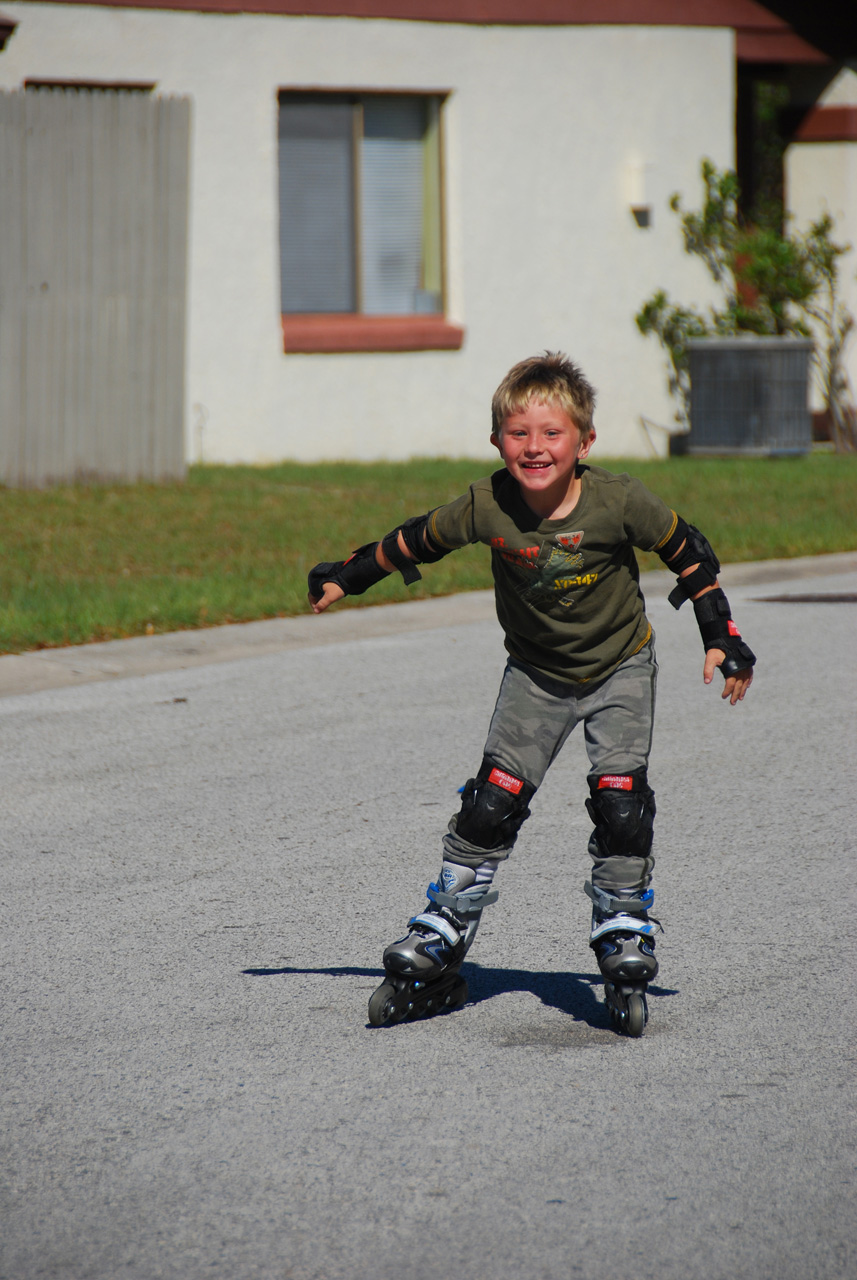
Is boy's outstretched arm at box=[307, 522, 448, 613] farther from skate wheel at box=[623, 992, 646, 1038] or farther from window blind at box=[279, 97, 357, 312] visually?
window blind at box=[279, 97, 357, 312]

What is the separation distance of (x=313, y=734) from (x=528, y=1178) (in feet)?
12.1

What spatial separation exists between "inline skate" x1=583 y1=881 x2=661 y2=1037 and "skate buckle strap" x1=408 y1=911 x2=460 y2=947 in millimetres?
312

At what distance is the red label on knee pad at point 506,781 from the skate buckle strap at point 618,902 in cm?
28

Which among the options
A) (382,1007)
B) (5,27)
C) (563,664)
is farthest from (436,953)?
(5,27)

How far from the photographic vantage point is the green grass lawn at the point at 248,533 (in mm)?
8867

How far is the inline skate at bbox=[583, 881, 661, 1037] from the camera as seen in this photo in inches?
141

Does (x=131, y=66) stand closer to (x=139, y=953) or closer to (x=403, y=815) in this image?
(x=403, y=815)

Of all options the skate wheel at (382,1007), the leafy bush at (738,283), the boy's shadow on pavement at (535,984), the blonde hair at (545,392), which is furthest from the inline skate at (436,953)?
the leafy bush at (738,283)

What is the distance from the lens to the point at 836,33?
1914 centimetres

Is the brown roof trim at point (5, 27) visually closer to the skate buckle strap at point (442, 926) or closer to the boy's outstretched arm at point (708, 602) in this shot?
the boy's outstretched arm at point (708, 602)

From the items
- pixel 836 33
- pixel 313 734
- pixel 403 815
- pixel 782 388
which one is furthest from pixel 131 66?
pixel 403 815

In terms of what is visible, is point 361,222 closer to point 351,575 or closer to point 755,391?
point 755,391

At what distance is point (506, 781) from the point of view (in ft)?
12.2

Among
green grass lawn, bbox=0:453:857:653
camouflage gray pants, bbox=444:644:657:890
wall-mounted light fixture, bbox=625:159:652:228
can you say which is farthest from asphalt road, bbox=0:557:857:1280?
wall-mounted light fixture, bbox=625:159:652:228
